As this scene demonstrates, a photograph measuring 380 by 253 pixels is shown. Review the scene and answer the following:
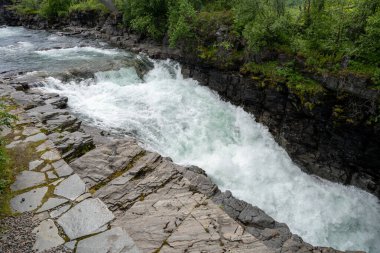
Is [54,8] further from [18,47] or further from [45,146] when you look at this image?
[45,146]

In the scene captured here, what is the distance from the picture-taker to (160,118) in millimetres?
11953

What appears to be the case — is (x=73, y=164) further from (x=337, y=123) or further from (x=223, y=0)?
(x=223, y=0)

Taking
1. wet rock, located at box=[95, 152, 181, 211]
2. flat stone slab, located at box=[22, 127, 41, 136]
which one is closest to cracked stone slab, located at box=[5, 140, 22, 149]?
flat stone slab, located at box=[22, 127, 41, 136]

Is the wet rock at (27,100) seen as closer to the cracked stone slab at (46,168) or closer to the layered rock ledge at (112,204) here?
the layered rock ledge at (112,204)

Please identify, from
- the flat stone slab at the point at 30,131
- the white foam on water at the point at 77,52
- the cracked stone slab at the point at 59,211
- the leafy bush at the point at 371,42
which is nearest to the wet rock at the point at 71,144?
the flat stone slab at the point at 30,131

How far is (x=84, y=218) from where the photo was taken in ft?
13.5

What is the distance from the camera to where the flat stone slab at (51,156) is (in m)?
5.46

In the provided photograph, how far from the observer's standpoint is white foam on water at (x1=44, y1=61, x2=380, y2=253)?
9.54m

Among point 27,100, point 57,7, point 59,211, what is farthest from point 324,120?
point 57,7

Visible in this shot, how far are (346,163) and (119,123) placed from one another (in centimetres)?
890

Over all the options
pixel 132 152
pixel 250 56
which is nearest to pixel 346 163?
pixel 250 56

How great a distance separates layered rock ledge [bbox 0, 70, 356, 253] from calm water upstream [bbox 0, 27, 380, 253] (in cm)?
213

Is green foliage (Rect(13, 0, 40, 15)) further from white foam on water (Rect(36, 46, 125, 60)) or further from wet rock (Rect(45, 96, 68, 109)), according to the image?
wet rock (Rect(45, 96, 68, 109))

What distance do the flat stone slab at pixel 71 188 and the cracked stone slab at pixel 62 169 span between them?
0.58 feet
